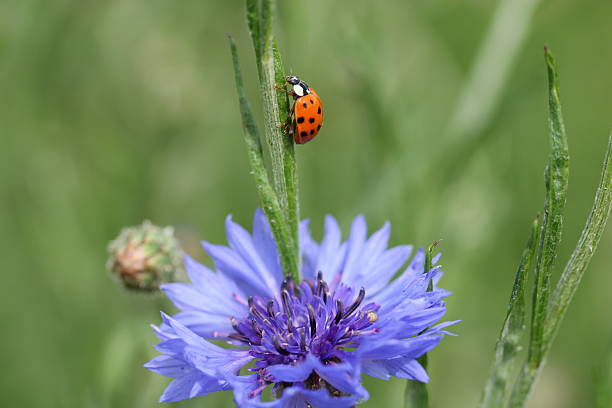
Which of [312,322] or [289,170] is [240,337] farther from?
[289,170]

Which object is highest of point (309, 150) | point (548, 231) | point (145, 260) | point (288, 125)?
point (309, 150)

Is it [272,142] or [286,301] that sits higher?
[272,142]

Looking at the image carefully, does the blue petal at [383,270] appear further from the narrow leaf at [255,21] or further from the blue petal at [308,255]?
the narrow leaf at [255,21]

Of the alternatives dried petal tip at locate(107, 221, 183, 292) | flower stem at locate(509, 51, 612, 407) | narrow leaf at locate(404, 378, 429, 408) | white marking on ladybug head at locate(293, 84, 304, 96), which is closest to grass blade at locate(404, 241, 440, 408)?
narrow leaf at locate(404, 378, 429, 408)

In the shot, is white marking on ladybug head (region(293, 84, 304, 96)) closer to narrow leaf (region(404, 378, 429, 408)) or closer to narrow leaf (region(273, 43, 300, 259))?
narrow leaf (region(273, 43, 300, 259))

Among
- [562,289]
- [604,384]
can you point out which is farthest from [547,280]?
[604,384]
